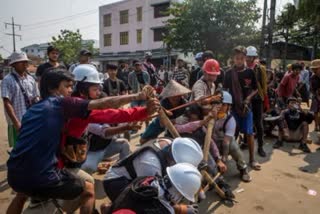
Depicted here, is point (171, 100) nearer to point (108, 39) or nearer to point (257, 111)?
point (257, 111)

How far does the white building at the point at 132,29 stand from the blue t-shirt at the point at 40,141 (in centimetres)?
2938

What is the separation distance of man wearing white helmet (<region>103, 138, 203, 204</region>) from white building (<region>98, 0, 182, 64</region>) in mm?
29230

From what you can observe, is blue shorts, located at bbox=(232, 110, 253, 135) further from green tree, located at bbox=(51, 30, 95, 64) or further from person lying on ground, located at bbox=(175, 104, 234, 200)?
green tree, located at bbox=(51, 30, 95, 64)

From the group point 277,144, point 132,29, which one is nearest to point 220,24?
point 277,144

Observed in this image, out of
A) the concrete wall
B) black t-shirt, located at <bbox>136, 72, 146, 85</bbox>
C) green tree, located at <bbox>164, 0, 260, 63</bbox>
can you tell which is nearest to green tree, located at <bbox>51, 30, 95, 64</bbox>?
the concrete wall

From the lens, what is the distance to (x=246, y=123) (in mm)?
5477

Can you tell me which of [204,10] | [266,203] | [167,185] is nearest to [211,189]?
[266,203]

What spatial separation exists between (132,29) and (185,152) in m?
39.7

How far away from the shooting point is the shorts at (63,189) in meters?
2.50

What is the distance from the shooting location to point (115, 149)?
177 inches

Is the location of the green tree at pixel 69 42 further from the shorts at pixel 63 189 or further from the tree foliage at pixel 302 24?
the shorts at pixel 63 189

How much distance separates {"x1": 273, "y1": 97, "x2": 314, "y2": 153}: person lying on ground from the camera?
280 inches

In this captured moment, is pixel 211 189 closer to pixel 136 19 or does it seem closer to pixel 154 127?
pixel 154 127

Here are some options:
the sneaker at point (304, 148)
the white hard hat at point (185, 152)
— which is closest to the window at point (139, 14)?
the sneaker at point (304, 148)
